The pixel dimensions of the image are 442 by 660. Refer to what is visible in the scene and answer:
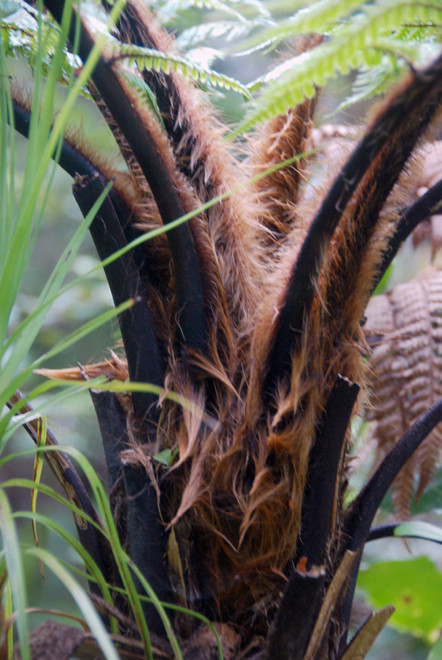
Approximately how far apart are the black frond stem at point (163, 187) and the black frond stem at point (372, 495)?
21cm

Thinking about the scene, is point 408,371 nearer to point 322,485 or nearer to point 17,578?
point 322,485

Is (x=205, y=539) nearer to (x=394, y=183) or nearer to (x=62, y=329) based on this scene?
(x=394, y=183)

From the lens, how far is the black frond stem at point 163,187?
1.23ft

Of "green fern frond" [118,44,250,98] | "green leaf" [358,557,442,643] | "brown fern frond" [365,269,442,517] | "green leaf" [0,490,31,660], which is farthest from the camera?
"green leaf" [358,557,442,643]

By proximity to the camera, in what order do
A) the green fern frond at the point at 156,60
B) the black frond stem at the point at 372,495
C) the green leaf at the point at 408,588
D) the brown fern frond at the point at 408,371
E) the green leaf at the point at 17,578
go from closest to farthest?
the green leaf at the point at 17,578 → the green fern frond at the point at 156,60 → the black frond stem at the point at 372,495 → the brown fern frond at the point at 408,371 → the green leaf at the point at 408,588

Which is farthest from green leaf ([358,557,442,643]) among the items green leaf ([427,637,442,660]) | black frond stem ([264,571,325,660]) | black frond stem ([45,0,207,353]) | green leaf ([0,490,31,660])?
green leaf ([0,490,31,660])

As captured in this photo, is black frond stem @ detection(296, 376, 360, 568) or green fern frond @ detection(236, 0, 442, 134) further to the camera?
black frond stem @ detection(296, 376, 360, 568)

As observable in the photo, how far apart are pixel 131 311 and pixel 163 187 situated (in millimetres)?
109

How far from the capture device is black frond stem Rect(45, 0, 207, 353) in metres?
0.38

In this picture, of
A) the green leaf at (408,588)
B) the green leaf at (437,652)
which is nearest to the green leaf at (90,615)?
the green leaf at (437,652)

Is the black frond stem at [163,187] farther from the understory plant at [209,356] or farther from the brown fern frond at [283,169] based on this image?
the brown fern frond at [283,169]

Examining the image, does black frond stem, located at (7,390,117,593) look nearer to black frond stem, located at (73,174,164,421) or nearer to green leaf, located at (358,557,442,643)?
black frond stem, located at (73,174,164,421)

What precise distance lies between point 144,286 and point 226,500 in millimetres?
203

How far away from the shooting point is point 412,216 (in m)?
0.51
